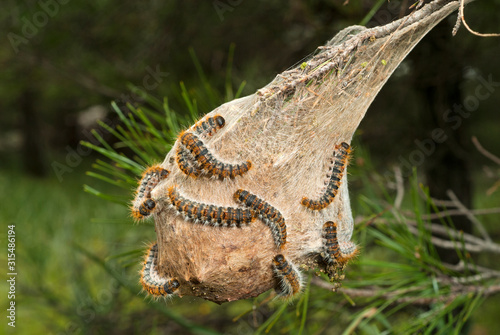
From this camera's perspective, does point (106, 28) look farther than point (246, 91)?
Yes

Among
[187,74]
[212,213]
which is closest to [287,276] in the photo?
[212,213]

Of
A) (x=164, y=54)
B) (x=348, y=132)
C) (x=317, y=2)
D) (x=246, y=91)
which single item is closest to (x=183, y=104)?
(x=246, y=91)

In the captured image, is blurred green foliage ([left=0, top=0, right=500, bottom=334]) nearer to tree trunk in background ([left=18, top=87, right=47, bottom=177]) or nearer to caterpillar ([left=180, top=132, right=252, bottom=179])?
caterpillar ([left=180, top=132, right=252, bottom=179])

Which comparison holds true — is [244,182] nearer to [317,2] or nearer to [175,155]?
[175,155]

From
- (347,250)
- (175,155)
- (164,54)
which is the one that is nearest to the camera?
(175,155)

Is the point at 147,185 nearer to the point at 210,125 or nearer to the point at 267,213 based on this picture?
the point at 210,125
